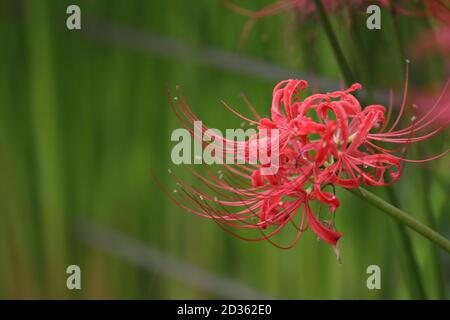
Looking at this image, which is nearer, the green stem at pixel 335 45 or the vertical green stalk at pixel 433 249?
the green stem at pixel 335 45

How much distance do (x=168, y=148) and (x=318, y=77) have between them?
276 millimetres

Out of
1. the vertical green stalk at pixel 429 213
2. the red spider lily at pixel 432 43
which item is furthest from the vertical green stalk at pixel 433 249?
the red spider lily at pixel 432 43

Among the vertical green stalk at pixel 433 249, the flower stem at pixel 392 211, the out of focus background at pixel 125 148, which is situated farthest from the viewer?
the out of focus background at pixel 125 148

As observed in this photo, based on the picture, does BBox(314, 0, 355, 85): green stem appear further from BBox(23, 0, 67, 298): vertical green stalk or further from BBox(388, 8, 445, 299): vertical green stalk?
BBox(23, 0, 67, 298): vertical green stalk

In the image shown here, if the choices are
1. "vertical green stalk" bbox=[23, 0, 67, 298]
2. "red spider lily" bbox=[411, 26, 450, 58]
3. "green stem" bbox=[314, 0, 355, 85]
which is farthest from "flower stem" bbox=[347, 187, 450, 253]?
"vertical green stalk" bbox=[23, 0, 67, 298]

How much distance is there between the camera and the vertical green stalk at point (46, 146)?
3.22ft

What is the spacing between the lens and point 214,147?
Result: 47 centimetres

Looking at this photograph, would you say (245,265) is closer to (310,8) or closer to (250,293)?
(250,293)

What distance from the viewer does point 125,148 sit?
0.98 metres

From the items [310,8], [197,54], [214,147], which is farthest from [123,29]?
[214,147]

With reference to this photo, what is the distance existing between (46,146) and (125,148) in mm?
113

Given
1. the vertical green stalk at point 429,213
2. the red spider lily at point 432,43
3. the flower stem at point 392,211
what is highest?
the red spider lily at point 432,43

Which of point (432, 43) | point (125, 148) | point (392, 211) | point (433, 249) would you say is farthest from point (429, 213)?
point (125, 148)

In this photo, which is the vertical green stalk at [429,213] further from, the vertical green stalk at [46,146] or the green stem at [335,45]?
the vertical green stalk at [46,146]
